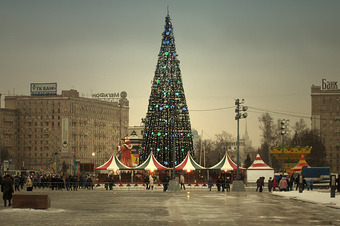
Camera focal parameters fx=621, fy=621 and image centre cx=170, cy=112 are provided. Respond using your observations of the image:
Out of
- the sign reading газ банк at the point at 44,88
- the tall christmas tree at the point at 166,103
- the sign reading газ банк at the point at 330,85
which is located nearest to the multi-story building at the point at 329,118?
the sign reading газ банк at the point at 330,85

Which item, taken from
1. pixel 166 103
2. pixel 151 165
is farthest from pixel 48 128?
pixel 151 165

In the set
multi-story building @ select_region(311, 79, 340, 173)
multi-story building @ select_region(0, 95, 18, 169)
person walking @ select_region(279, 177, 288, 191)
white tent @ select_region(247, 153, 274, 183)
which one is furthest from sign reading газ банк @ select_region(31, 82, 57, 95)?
person walking @ select_region(279, 177, 288, 191)

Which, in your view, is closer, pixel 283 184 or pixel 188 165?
pixel 283 184

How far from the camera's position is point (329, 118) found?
151500 mm

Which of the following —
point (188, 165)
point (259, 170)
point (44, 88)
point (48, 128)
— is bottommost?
point (259, 170)

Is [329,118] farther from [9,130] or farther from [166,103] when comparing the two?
[166,103]

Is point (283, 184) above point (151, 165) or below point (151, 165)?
below

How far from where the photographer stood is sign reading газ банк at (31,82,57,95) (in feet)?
545

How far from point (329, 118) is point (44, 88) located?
7442cm

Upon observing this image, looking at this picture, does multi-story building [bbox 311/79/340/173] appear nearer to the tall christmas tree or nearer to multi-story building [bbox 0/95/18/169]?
multi-story building [bbox 0/95/18/169]

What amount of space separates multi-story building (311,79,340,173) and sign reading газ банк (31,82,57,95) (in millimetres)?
67508

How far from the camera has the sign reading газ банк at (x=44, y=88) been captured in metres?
166

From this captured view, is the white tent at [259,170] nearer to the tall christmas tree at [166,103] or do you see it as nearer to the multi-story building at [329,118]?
the tall christmas tree at [166,103]

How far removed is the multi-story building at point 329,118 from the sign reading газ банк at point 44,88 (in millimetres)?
67508
